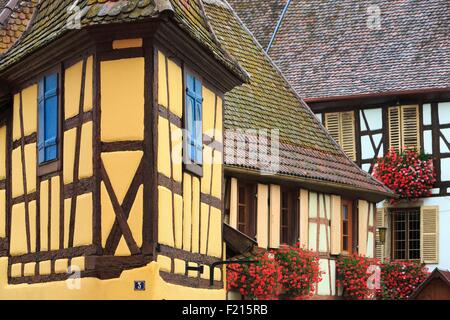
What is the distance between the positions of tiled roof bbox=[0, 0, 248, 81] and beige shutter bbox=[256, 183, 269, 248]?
515 cm

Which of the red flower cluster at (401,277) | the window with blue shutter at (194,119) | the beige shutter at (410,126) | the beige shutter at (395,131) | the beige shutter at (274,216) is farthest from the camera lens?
the beige shutter at (395,131)

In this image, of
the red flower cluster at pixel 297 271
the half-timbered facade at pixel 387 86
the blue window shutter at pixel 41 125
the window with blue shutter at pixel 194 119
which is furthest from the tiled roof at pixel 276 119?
the blue window shutter at pixel 41 125

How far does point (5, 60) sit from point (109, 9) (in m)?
2.48

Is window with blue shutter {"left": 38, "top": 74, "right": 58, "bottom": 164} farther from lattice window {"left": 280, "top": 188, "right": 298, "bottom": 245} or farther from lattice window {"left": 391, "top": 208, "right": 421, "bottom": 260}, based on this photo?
lattice window {"left": 391, "top": 208, "right": 421, "bottom": 260}

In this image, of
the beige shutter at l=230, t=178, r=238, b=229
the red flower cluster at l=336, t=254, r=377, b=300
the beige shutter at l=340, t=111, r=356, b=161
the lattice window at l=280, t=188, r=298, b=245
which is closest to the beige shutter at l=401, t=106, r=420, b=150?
the beige shutter at l=340, t=111, r=356, b=161

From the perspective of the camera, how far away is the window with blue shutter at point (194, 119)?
1585 cm

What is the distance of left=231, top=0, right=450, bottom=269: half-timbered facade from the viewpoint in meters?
29.8

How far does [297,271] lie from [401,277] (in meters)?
6.37

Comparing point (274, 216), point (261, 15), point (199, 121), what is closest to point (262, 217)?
point (274, 216)

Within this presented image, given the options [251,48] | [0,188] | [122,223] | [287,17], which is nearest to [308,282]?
[251,48]

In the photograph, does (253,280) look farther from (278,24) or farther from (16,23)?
(278,24)

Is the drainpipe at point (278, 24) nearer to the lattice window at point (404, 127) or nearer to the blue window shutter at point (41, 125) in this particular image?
the lattice window at point (404, 127)

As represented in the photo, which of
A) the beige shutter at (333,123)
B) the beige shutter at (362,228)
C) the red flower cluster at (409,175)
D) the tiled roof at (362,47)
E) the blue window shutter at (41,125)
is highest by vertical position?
the tiled roof at (362,47)

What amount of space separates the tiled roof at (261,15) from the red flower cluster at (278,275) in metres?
11.4
